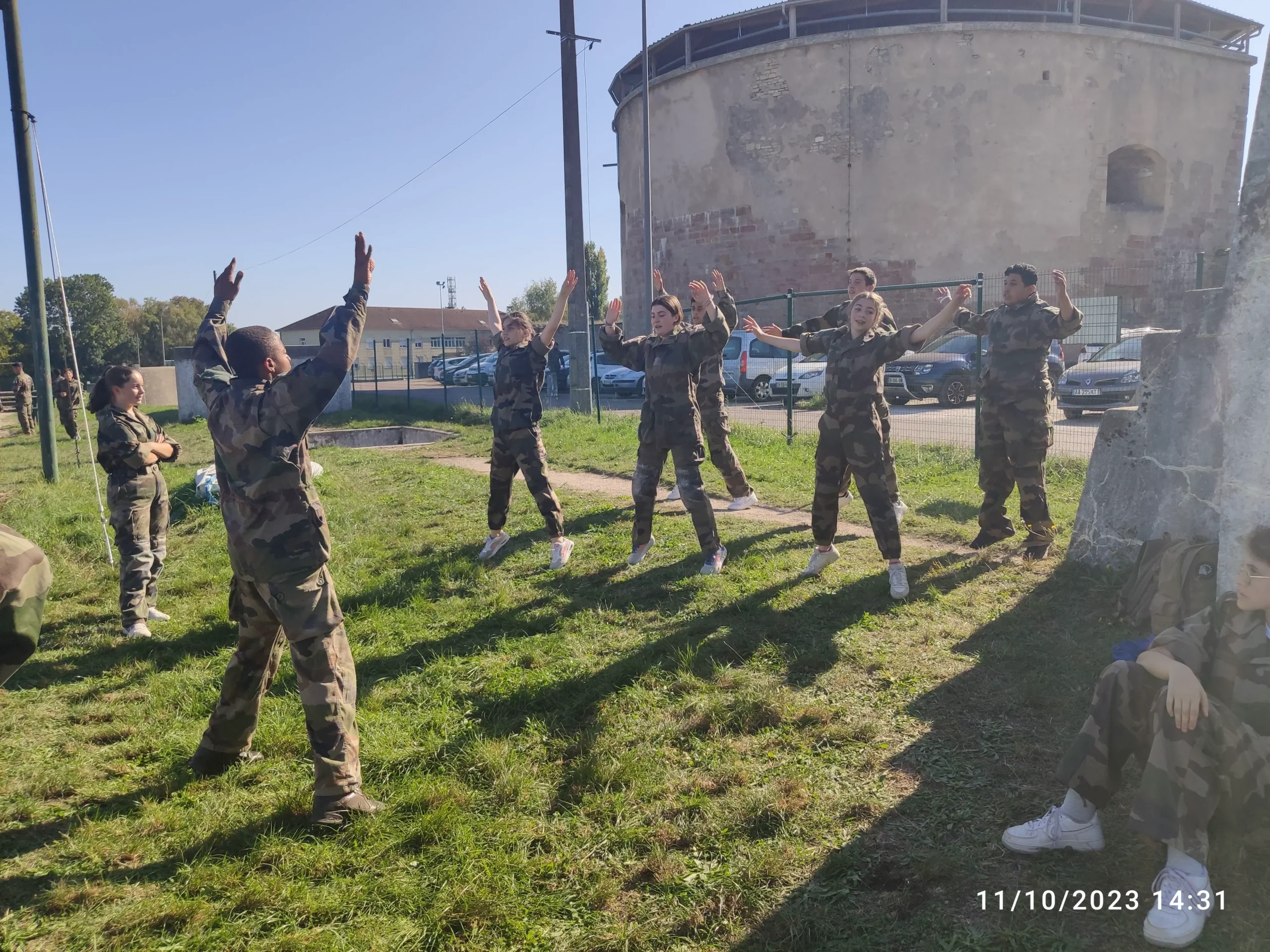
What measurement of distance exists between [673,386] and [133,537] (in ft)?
12.0

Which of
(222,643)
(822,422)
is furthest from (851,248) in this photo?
(222,643)

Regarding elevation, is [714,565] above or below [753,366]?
below

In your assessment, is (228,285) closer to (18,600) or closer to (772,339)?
(18,600)

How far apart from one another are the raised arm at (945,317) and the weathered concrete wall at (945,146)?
2291 cm

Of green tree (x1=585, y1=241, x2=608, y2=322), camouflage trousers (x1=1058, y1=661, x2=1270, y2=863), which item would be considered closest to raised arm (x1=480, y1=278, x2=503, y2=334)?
camouflage trousers (x1=1058, y1=661, x2=1270, y2=863)

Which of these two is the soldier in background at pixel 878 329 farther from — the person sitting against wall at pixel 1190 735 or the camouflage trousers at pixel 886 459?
the person sitting against wall at pixel 1190 735

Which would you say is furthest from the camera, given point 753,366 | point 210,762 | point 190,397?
point 190,397

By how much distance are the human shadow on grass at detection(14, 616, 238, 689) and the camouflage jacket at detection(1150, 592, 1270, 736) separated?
4.61 m

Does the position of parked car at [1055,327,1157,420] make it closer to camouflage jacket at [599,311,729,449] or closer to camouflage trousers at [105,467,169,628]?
camouflage jacket at [599,311,729,449]

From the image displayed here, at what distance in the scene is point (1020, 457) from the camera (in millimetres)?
6391

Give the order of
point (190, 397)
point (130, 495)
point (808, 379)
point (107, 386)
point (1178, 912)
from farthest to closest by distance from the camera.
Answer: point (190, 397) < point (808, 379) < point (130, 495) < point (107, 386) < point (1178, 912)

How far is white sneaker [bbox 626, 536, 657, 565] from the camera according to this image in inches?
259

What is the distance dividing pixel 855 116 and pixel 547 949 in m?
29.1

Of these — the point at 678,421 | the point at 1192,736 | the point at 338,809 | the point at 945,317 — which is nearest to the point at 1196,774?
the point at 1192,736
